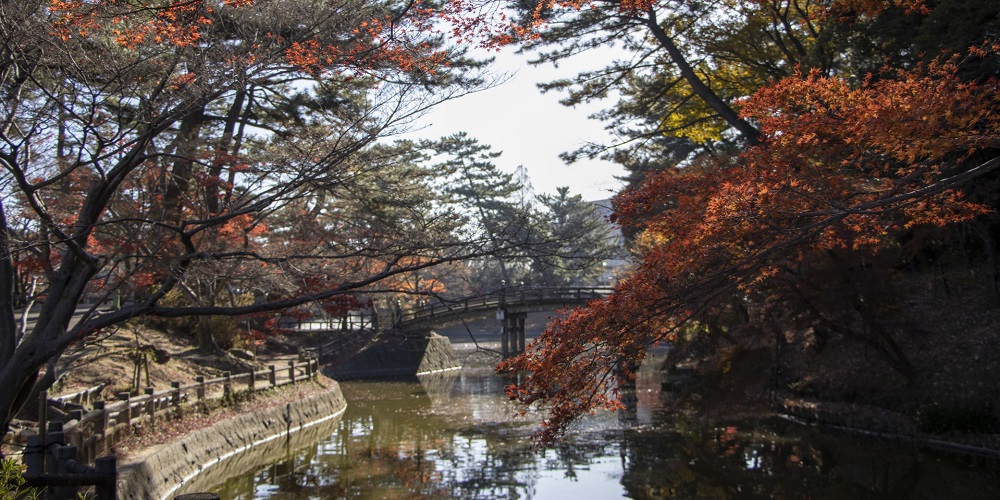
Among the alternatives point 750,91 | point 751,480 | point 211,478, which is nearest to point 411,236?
point 211,478

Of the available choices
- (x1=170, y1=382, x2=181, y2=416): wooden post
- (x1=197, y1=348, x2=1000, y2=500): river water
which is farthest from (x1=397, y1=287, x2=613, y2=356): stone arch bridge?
(x1=170, y1=382, x2=181, y2=416): wooden post

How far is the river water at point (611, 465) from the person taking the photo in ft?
39.6

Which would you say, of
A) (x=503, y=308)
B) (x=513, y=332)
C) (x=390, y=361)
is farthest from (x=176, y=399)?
(x=513, y=332)

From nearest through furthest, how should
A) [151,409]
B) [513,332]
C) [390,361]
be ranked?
[151,409] → [390,361] → [513,332]

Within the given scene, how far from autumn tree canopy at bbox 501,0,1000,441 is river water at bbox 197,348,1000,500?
2375 mm

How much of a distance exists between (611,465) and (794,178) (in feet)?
25.2

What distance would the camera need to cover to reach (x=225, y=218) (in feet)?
24.9

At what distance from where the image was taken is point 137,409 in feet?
40.1

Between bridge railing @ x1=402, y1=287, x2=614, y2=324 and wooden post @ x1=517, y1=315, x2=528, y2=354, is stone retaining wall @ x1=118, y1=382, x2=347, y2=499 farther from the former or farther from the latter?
wooden post @ x1=517, y1=315, x2=528, y2=354

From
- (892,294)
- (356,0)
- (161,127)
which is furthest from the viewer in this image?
(892,294)

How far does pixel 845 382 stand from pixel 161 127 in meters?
15.8

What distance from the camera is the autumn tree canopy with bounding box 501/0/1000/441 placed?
7.45 meters

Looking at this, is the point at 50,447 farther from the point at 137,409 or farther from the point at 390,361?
the point at 390,361

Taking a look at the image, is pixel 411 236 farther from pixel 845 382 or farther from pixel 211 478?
pixel 845 382
